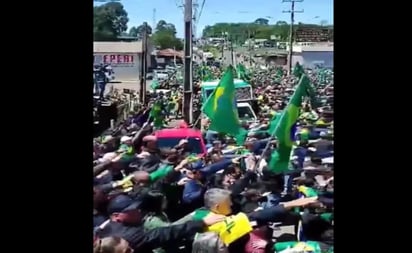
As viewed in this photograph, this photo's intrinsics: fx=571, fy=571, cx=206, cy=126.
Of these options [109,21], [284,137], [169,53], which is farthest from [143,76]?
[284,137]

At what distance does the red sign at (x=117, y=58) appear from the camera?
1468 millimetres

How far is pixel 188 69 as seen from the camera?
1755mm

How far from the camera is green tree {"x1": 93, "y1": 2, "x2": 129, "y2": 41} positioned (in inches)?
53.7

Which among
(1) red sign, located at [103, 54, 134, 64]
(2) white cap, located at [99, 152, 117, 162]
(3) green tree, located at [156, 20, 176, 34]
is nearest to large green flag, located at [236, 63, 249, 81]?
(3) green tree, located at [156, 20, 176, 34]

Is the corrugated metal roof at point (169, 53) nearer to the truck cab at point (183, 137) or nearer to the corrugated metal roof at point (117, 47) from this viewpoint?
the corrugated metal roof at point (117, 47)

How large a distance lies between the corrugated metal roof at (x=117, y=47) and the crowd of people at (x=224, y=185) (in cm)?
19

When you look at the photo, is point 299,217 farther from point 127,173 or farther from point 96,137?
point 96,137

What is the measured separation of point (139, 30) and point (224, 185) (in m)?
0.56
